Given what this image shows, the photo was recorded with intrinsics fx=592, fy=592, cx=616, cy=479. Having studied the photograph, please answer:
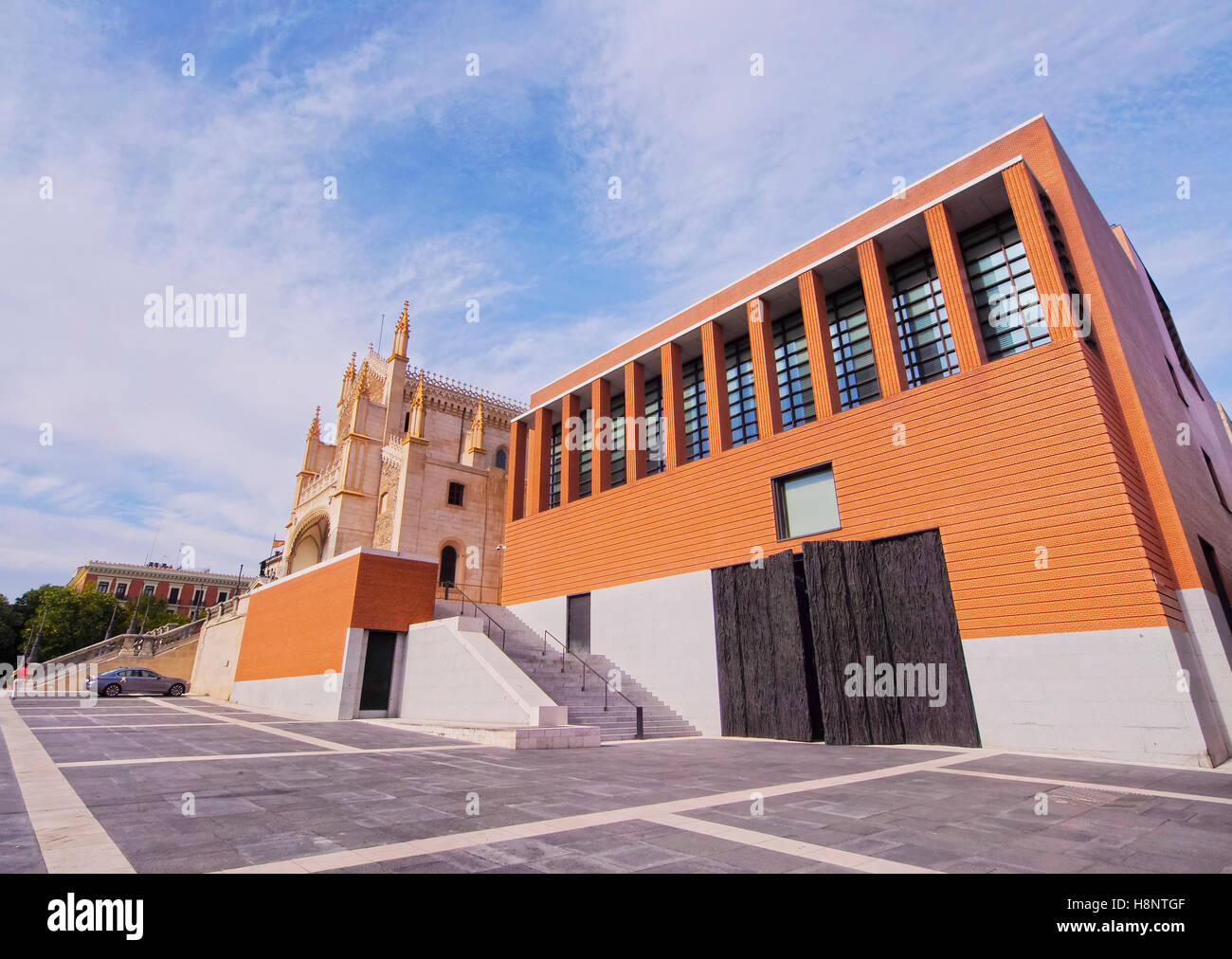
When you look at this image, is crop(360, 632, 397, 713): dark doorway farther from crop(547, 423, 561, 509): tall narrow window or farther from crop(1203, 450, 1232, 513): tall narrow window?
crop(1203, 450, 1232, 513): tall narrow window

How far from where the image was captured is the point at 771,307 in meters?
18.1

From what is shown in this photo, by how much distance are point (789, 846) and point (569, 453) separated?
18.9 meters

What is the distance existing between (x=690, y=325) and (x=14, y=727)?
19.4 m

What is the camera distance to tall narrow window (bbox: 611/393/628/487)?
21734mm

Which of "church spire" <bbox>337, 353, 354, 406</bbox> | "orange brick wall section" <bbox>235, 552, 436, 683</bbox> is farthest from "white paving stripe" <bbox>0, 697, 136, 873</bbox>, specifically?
"church spire" <bbox>337, 353, 354, 406</bbox>

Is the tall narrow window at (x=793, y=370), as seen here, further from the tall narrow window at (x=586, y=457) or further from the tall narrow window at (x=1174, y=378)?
the tall narrow window at (x=1174, y=378)

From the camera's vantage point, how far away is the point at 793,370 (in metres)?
17.6

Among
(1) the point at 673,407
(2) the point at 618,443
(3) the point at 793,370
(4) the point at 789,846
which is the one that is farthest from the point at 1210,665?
(2) the point at 618,443

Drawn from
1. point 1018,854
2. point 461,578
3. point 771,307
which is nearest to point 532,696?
point 1018,854

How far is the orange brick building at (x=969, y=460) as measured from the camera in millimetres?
10453

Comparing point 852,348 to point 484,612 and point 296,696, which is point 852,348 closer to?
point 484,612

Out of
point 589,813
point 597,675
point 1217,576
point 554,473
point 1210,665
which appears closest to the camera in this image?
point 589,813

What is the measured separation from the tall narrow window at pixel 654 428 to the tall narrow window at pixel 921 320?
7906 millimetres
